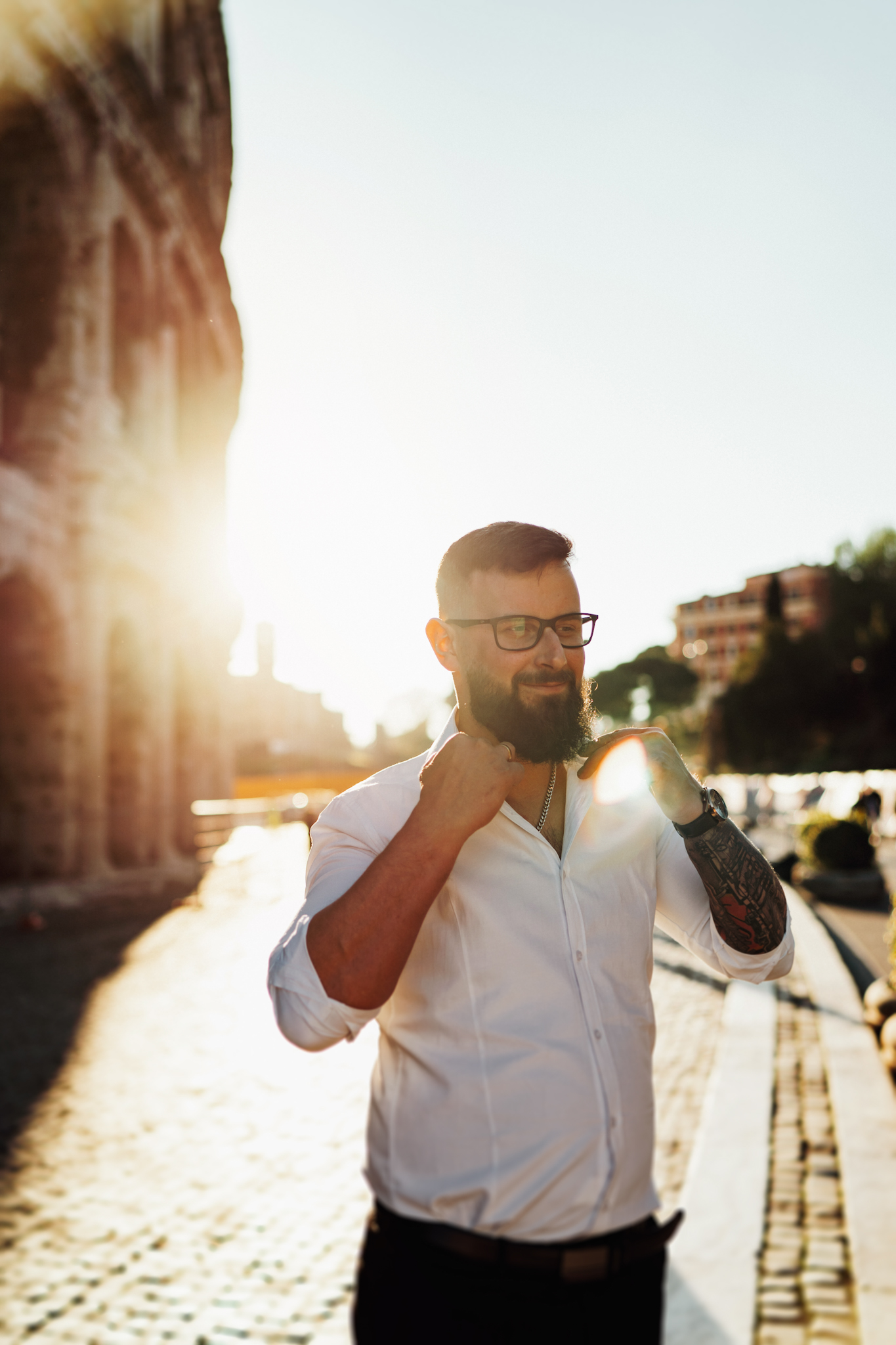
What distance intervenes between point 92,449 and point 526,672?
18.4 m

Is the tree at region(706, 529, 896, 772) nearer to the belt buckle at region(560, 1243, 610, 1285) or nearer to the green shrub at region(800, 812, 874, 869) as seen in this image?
the green shrub at region(800, 812, 874, 869)

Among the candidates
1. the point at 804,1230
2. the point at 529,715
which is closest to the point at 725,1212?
the point at 804,1230

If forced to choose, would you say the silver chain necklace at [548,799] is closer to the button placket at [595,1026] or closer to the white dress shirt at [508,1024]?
the white dress shirt at [508,1024]

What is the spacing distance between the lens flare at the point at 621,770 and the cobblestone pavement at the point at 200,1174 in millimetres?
2760

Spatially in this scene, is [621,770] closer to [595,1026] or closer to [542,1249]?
[595,1026]

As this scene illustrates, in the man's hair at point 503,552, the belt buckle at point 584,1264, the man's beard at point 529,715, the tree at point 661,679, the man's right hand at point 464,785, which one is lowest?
the belt buckle at point 584,1264

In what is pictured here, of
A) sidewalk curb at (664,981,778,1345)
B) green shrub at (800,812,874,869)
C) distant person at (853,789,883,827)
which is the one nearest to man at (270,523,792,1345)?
sidewalk curb at (664,981,778,1345)

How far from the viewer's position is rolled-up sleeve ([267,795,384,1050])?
1.69 meters

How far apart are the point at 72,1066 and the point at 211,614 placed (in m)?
20.3

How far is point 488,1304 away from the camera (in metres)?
1.77

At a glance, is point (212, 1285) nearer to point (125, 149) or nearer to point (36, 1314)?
point (36, 1314)

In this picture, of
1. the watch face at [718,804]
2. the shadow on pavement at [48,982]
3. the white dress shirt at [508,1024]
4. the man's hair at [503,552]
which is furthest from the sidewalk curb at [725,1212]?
the shadow on pavement at [48,982]

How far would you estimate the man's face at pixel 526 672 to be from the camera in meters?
1.99

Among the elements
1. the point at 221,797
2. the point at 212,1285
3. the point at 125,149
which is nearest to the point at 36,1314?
the point at 212,1285
